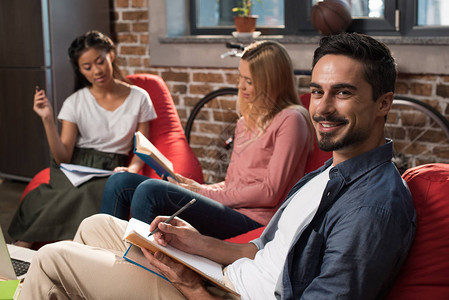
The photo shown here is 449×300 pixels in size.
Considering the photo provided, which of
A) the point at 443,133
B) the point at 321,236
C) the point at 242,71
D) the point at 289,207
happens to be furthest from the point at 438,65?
the point at 321,236

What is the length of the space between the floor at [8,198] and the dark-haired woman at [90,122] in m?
0.55

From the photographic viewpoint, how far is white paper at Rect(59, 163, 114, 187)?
2.73 metres

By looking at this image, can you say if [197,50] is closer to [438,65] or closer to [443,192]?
[438,65]

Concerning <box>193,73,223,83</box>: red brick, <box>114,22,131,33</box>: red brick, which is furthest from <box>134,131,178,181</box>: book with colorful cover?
<box>114,22,131,33</box>: red brick

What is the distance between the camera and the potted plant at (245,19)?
3.83 metres

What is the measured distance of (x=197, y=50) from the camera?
3988mm

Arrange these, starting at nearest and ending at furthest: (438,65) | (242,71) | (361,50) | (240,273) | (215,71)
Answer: (361,50)
(240,273)
(242,71)
(438,65)
(215,71)

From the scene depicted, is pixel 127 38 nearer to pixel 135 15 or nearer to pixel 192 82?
pixel 135 15

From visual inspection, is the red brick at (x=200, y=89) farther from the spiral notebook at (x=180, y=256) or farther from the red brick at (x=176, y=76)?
the spiral notebook at (x=180, y=256)

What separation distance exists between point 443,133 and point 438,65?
14.0 inches

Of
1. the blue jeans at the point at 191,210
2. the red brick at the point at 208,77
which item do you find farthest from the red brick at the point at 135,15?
the blue jeans at the point at 191,210

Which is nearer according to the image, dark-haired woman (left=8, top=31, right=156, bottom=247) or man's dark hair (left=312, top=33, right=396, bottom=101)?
man's dark hair (left=312, top=33, right=396, bottom=101)

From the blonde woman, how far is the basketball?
1.16 metres

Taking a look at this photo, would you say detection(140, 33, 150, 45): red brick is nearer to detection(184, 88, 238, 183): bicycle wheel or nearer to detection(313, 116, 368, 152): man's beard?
detection(184, 88, 238, 183): bicycle wheel
